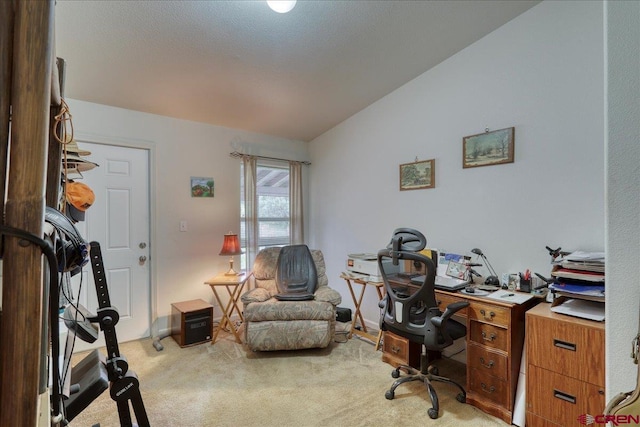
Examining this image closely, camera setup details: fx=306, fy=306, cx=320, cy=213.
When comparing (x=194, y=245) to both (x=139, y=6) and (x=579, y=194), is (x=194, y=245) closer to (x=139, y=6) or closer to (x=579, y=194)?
(x=139, y=6)

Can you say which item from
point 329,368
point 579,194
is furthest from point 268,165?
point 579,194

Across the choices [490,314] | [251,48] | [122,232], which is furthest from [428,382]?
[122,232]

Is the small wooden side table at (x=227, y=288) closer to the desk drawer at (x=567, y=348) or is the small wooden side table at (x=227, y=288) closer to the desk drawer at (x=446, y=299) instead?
the desk drawer at (x=446, y=299)

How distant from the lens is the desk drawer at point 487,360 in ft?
6.59

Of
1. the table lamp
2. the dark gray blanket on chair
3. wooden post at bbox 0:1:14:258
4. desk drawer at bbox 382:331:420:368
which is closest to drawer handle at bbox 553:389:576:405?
Result: desk drawer at bbox 382:331:420:368

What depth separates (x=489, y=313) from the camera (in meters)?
2.08

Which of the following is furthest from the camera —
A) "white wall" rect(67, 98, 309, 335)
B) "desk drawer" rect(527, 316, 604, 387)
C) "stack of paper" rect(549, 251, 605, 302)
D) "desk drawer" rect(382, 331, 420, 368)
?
"white wall" rect(67, 98, 309, 335)

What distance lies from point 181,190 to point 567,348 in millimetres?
3563

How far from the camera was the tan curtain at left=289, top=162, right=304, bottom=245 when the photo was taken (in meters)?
4.21

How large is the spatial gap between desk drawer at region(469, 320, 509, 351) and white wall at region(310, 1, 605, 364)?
0.59 meters

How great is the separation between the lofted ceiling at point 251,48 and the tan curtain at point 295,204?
3.50ft

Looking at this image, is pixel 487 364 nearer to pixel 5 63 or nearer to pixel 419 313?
pixel 419 313

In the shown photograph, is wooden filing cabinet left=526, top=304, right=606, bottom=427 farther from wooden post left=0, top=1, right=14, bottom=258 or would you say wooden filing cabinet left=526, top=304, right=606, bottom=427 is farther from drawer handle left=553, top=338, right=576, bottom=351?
wooden post left=0, top=1, right=14, bottom=258

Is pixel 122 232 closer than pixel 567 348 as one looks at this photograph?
No
